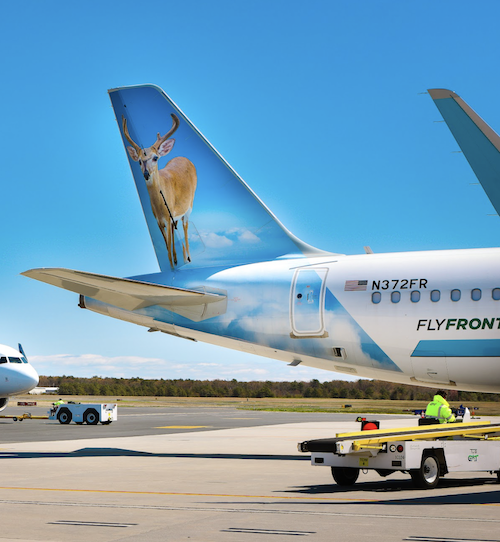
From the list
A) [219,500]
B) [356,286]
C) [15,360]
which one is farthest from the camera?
[15,360]

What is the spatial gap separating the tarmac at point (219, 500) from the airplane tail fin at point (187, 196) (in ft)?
21.9

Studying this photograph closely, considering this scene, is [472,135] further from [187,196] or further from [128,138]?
[128,138]

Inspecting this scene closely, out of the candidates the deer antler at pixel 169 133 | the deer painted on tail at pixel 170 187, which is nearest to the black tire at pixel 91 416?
the deer painted on tail at pixel 170 187

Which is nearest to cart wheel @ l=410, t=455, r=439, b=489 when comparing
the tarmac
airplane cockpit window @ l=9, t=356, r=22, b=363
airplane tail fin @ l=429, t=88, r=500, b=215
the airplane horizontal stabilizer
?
the tarmac

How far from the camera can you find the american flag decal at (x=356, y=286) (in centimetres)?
2302

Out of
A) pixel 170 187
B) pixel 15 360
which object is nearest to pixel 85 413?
pixel 15 360

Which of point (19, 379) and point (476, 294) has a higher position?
point (476, 294)

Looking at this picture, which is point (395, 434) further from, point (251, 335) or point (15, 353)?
point (15, 353)

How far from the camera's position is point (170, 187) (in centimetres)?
2711

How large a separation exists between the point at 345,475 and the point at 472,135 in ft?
25.0

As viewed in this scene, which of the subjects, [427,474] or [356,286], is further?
[356,286]

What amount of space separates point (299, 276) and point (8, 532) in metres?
13.9

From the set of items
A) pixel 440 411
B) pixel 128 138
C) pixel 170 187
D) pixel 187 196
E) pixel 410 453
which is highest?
pixel 128 138

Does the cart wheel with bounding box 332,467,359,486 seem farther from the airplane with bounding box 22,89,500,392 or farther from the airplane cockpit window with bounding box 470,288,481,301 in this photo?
the airplane cockpit window with bounding box 470,288,481,301
